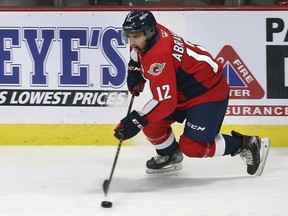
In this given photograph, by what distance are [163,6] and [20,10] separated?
93 cm

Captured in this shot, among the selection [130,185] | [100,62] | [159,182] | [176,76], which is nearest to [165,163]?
[159,182]

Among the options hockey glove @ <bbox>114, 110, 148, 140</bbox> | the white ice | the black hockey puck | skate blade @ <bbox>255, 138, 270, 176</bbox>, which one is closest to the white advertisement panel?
the white ice

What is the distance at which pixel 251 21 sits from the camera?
4.50 meters

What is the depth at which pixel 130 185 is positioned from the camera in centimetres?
348

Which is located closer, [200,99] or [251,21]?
[200,99]

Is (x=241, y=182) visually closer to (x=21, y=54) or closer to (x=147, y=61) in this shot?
(x=147, y=61)

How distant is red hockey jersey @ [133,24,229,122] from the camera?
Answer: 3145 millimetres

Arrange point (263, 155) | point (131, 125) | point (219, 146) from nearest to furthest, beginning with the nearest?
point (131, 125)
point (219, 146)
point (263, 155)

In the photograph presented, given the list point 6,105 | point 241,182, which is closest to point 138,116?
point 241,182

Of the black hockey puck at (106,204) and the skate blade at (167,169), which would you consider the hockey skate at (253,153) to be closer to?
the skate blade at (167,169)

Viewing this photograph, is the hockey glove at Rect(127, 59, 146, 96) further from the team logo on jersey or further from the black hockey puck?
the black hockey puck

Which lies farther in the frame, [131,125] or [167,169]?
[167,169]

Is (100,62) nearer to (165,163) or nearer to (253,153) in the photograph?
(165,163)

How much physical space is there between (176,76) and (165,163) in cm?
58
